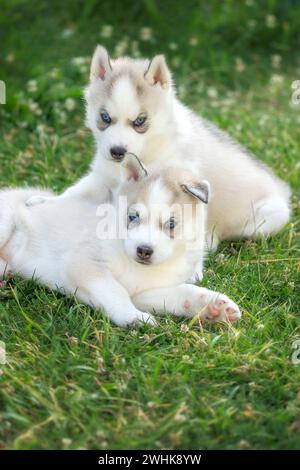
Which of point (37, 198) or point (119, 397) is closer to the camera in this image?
point (119, 397)

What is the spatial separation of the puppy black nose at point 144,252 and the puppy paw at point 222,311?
0.44 m

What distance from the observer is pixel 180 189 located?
4.46 metres

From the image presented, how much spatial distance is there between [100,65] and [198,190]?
4.98 ft

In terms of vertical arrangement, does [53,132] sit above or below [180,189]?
above

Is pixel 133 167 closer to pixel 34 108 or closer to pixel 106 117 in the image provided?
pixel 106 117

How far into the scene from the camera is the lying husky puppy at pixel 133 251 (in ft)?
14.5

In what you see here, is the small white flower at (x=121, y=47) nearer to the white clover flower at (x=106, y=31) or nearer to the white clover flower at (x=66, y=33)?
the white clover flower at (x=106, y=31)

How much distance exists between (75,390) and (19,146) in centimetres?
336

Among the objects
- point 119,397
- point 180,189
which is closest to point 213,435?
point 119,397

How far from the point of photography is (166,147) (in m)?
5.36

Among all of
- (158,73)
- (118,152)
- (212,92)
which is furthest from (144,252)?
(212,92)

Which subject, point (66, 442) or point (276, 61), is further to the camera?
point (276, 61)

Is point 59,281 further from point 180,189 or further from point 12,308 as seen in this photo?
point 180,189

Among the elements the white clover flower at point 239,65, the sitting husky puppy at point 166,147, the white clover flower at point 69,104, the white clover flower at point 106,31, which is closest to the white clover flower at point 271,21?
the white clover flower at point 239,65
